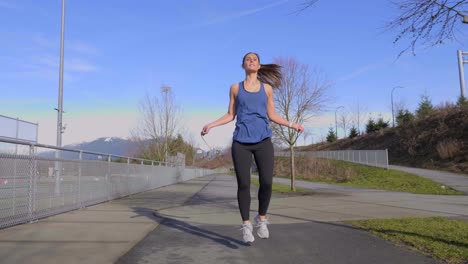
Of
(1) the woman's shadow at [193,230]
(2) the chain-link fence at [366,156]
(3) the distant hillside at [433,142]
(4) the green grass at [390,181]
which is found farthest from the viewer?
(2) the chain-link fence at [366,156]

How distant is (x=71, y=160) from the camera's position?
9.30 m

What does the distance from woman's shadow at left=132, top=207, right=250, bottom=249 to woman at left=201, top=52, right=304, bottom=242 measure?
383mm

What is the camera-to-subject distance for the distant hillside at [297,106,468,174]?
3456 centimetres

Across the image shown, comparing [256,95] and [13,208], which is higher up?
[256,95]

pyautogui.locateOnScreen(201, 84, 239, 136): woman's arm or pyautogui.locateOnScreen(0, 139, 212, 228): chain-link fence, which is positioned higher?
pyautogui.locateOnScreen(201, 84, 239, 136): woman's arm

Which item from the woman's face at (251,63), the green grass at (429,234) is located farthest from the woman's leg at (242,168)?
the green grass at (429,234)

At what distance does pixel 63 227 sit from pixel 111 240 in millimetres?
1454

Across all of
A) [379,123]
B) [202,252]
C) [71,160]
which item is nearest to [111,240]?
[202,252]

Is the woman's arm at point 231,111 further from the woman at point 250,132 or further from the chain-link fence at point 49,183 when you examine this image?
the chain-link fence at point 49,183

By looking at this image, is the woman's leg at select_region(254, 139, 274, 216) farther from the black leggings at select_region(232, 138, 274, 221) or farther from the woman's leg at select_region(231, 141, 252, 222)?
the woman's leg at select_region(231, 141, 252, 222)

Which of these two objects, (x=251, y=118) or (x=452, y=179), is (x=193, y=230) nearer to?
(x=251, y=118)

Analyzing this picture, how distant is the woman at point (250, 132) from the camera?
499cm

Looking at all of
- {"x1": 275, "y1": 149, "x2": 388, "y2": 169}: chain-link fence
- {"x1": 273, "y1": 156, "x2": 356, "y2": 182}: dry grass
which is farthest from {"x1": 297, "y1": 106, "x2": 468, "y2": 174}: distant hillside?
{"x1": 273, "y1": 156, "x2": 356, "y2": 182}: dry grass

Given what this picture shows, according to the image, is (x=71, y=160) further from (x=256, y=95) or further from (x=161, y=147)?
(x=161, y=147)
